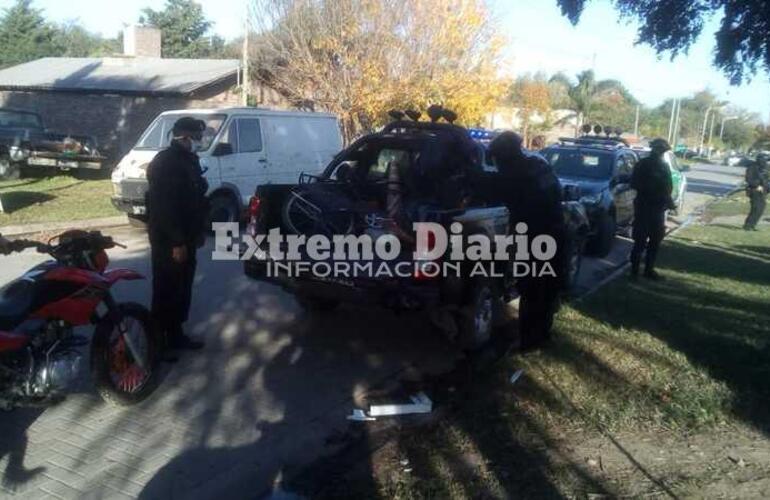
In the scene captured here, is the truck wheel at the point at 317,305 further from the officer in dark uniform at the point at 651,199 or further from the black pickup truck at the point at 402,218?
the officer in dark uniform at the point at 651,199

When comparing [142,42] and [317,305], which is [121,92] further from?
[317,305]

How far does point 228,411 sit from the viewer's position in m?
4.92

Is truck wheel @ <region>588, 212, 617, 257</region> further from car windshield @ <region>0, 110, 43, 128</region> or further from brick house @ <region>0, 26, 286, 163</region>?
brick house @ <region>0, 26, 286, 163</region>

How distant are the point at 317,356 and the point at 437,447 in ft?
6.44

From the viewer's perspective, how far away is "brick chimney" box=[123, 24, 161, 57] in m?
30.9

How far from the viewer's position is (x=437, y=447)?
14.4 feet

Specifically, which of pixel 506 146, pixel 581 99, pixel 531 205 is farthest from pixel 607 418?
pixel 581 99

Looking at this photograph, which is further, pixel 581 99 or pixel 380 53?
pixel 581 99

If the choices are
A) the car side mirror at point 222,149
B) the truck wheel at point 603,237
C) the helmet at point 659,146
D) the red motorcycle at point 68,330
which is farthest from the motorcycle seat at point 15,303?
the truck wheel at point 603,237

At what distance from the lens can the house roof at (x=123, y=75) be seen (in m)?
24.6

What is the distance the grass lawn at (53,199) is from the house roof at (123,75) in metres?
7.10

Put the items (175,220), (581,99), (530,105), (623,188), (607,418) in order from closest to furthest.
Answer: (607,418)
(175,220)
(623,188)
(530,105)
(581,99)

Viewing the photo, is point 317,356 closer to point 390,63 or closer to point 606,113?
point 390,63

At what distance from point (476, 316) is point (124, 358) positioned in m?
2.80
